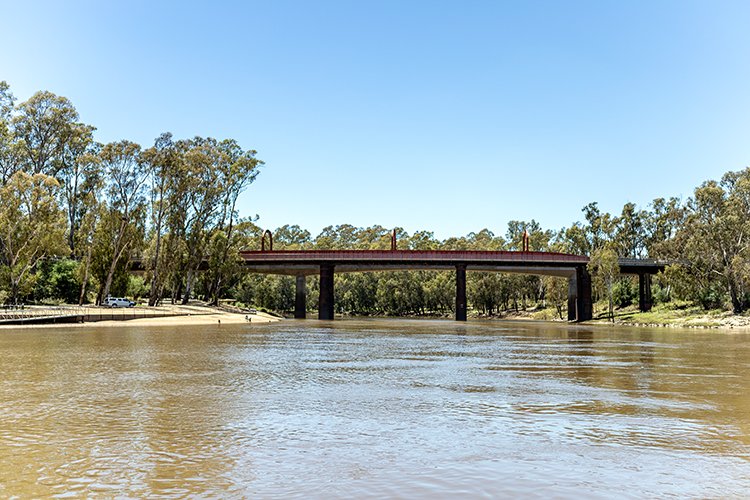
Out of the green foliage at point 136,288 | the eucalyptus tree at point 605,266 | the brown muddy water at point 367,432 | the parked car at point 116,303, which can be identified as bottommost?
the brown muddy water at point 367,432

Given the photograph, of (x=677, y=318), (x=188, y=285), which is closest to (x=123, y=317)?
(x=188, y=285)

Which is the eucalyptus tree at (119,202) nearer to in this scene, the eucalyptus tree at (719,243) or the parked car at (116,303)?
the parked car at (116,303)

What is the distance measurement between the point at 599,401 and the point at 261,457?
31.2ft

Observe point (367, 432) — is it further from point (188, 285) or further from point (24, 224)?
point (188, 285)

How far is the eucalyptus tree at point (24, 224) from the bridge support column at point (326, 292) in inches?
1785

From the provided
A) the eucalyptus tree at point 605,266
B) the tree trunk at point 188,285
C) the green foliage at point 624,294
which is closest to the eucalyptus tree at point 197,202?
the tree trunk at point 188,285

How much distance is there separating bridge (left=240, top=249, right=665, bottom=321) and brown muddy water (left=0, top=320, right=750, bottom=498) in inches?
3026

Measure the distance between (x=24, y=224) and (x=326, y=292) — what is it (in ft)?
165

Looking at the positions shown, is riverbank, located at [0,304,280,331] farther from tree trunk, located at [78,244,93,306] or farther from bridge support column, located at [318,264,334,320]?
bridge support column, located at [318,264,334,320]

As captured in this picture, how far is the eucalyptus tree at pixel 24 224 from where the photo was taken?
204ft

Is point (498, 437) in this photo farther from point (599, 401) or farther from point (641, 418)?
point (599, 401)

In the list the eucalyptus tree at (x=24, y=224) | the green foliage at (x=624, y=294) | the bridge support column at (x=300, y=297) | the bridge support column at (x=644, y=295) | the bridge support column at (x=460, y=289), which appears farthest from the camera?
the bridge support column at (x=300, y=297)

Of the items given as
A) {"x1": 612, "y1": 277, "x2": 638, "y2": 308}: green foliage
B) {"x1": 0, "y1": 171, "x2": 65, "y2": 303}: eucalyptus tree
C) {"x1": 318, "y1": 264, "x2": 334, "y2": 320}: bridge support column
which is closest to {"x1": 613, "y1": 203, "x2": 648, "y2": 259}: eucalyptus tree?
{"x1": 612, "y1": 277, "x2": 638, "y2": 308}: green foliage

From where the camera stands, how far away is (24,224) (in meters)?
64.2
